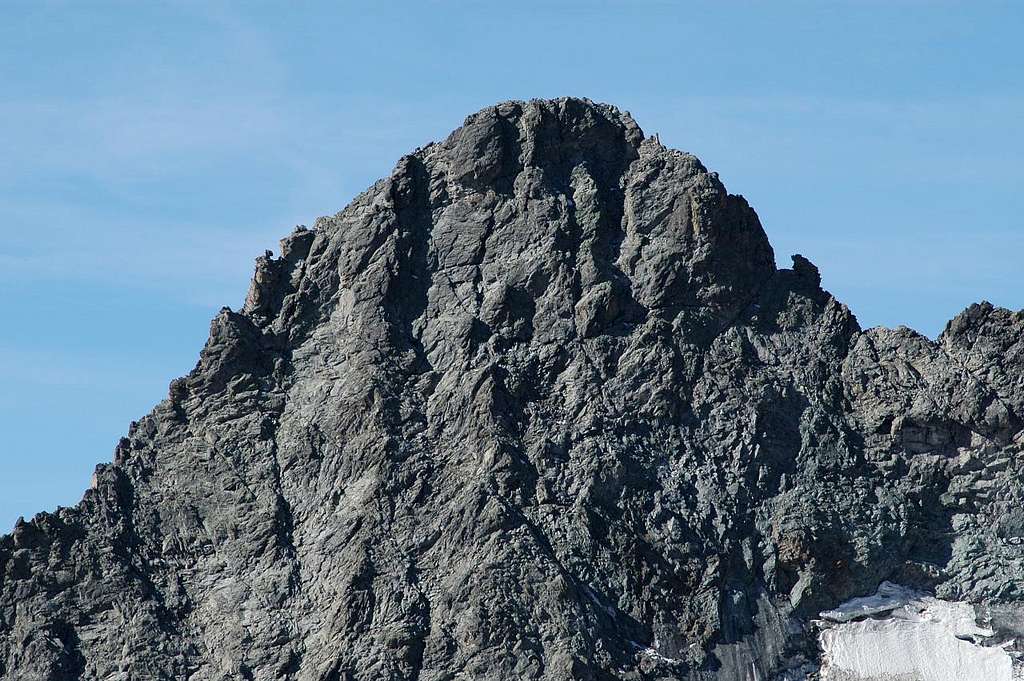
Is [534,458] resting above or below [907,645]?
above

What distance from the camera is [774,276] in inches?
6619

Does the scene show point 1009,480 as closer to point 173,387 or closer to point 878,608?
point 878,608

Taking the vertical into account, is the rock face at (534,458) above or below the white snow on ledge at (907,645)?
above

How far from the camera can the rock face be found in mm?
155750

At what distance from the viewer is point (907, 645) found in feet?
520

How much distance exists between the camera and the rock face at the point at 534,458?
6132 inches

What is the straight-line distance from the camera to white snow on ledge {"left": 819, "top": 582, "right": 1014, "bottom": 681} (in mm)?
157500

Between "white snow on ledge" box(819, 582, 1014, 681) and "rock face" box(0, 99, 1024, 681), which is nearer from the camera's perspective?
"rock face" box(0, 99, 1024, 681)

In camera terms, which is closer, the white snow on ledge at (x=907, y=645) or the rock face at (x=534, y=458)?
the rock face at (x=534, y=458)

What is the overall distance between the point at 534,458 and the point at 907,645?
20.6 metres

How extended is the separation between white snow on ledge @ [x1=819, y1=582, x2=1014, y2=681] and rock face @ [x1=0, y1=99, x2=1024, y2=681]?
99cm

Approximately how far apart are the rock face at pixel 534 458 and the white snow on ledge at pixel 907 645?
0.99 meters

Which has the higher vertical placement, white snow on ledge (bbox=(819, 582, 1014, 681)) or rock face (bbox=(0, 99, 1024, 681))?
rock face (bbox=(0, 99, 1024, 681))

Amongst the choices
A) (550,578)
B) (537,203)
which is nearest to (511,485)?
(550,578)
